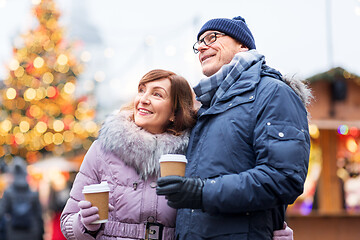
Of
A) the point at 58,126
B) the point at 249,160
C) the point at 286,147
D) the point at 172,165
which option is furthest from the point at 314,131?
the point at 58,126

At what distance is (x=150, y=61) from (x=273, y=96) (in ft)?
49.2

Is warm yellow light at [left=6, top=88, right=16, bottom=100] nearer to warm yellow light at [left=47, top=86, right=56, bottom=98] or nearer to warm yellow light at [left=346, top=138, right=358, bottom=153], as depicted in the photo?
warm yellow light at [left=47, top=86, right=56, bottom=98]

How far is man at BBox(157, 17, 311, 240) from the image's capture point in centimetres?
206

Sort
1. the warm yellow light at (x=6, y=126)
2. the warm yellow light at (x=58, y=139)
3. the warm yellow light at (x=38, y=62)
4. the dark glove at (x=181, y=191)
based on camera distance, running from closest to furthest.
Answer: the dark glove at (x=181, y=191)
the warm yellow light at (x=6, y=126)
the warm yellow light at (x=38, y=62)
the warm yellow light at (x=58, y=139)

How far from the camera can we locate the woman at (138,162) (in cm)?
269

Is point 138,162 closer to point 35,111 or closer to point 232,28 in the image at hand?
point 232,28

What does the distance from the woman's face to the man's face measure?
37 centimetres

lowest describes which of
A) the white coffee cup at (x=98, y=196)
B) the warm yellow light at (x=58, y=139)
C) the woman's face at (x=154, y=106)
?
the warm yellow light at (x=58, y=139)

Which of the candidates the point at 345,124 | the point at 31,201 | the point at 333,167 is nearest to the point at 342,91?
the point at 345,124

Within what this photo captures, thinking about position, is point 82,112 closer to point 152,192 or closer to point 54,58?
point 54,58

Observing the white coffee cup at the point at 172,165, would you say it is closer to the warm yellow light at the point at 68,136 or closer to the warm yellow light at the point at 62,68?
the warm yellow light at the point at 68,136

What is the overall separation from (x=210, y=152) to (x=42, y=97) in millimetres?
13984

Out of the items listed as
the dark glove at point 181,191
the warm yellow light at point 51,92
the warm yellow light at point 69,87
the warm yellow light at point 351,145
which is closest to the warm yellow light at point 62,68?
the warm yellow light at point 69,87

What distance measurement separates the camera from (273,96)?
225 centimetres
